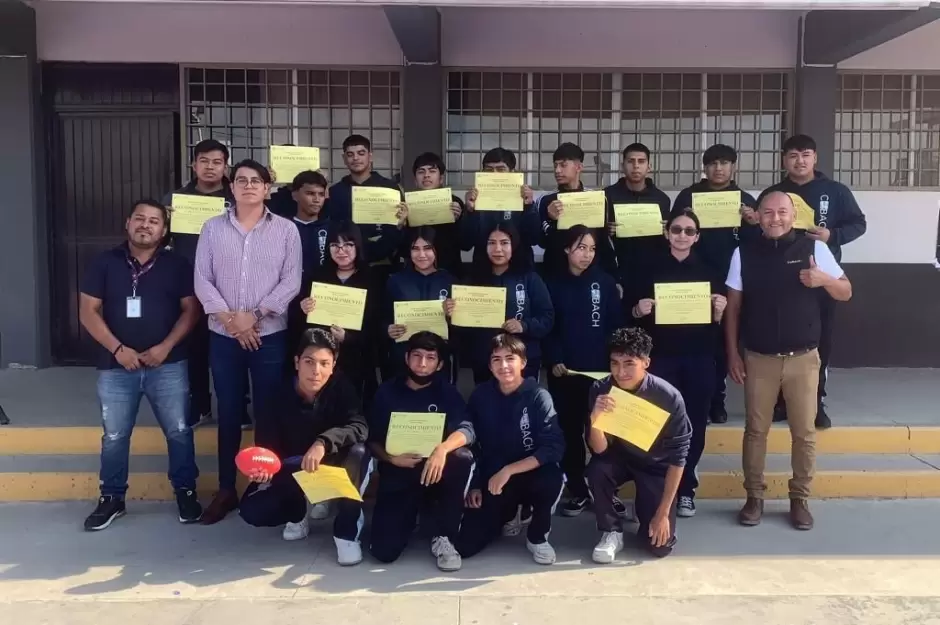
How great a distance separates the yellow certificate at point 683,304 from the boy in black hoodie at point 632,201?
50 cm

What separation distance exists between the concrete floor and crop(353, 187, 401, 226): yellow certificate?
183 cm

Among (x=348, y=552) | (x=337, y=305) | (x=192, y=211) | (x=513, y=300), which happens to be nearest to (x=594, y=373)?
(x=513, y=300)

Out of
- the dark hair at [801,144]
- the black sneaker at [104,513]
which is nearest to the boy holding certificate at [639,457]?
the dark hair at [801,144]

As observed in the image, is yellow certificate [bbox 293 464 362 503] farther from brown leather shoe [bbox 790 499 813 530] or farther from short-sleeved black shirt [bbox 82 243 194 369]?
brown leather shoe [bbox 790 499 813 530]

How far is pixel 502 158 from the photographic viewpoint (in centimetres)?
480

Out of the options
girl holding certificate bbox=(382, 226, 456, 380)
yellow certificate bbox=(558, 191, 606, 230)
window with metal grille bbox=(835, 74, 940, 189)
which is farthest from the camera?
window with metal grille bbox=(835, 74, 940, 189)

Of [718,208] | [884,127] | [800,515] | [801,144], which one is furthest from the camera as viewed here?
[884,127]

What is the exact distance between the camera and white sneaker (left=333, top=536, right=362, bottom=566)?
3.77 meters

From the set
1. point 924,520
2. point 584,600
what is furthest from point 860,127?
point 584,600

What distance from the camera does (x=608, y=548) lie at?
3.79m

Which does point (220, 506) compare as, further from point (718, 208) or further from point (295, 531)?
point (718, 208)

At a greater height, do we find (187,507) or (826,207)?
(826,207)

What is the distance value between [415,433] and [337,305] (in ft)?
2.85

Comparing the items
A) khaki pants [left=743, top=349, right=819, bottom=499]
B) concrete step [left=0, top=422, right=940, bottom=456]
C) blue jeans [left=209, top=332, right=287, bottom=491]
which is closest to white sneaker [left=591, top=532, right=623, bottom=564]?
khaki pants [left=743, top=349, right=819, bottom=499]
